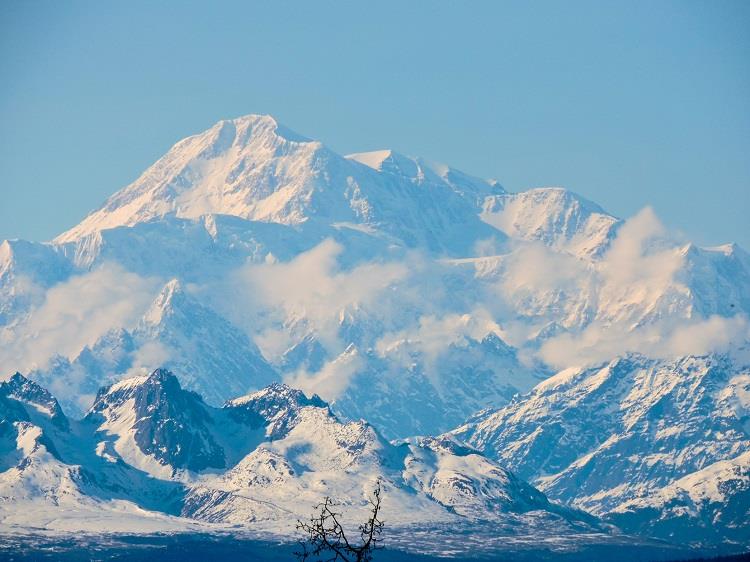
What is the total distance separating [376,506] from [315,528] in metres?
7.74

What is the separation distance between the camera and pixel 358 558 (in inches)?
7347

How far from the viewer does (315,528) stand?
184625 millimetres

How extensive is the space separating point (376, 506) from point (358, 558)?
566 cm

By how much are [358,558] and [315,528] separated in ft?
16.4

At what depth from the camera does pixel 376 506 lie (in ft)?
624
